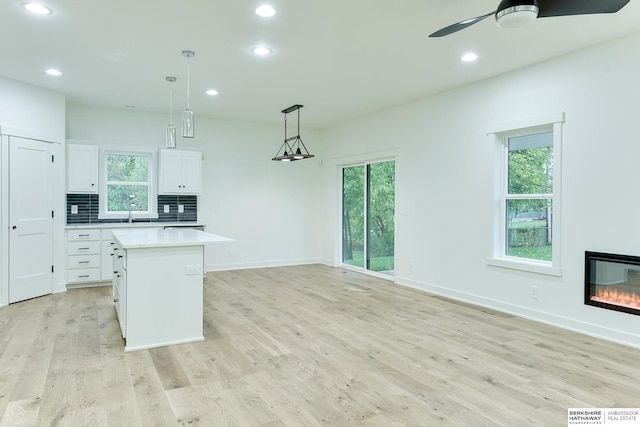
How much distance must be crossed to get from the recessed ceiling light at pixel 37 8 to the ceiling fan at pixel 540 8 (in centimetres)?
313

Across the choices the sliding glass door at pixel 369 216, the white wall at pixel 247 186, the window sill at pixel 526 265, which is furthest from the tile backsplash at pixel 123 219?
the window sill at pixel 526 265

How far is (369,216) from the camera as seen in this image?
7.23 meters

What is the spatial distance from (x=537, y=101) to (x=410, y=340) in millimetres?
2845

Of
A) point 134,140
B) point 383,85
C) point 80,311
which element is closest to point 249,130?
point 134,140

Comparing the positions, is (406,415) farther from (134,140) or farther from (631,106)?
(134,140)

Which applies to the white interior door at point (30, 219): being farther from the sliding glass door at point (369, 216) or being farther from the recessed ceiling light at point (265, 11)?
the sliding glass door at point (369, 216)

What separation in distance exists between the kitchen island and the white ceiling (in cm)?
184

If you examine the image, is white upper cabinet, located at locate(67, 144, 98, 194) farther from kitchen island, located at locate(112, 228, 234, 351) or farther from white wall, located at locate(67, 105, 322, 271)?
kitchen island, located at locate(112, 228, 234, 351)

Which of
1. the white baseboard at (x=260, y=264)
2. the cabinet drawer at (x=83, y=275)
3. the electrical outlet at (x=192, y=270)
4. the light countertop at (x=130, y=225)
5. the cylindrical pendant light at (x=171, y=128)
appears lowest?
the white baseboard at (x=260, y=264)

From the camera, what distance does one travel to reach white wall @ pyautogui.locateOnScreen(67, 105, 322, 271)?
6816 mm

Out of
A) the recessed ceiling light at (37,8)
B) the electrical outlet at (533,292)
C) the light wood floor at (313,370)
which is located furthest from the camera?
the electrical outlet at (533,292)

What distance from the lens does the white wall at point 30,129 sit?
16.2 feet

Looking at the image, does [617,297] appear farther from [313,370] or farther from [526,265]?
[313,370]

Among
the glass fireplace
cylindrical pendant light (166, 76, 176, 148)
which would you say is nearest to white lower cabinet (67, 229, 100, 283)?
cylindrical pendant light (166, 76, 176, 148)
